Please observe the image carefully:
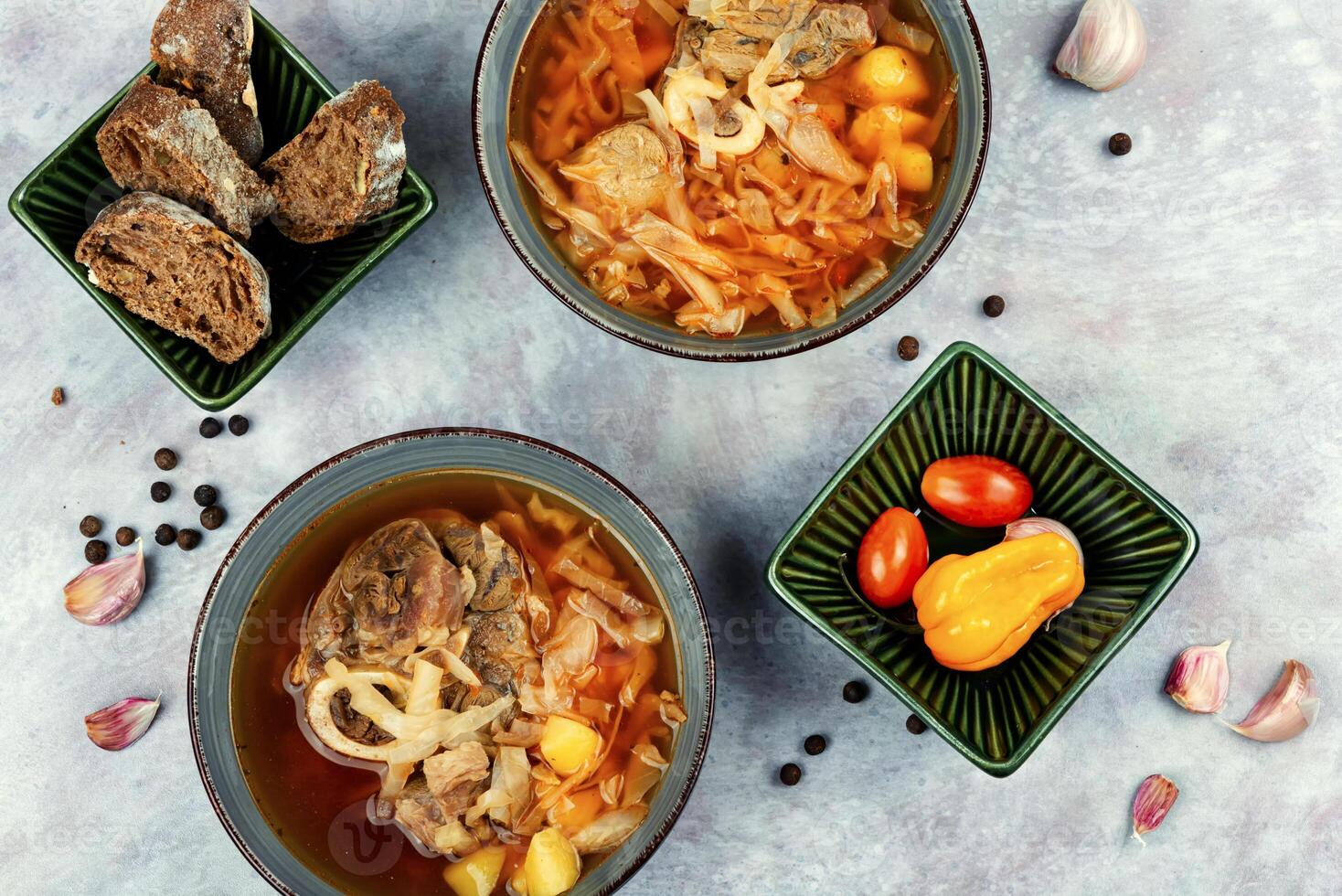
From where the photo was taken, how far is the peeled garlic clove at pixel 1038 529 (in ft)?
6.83

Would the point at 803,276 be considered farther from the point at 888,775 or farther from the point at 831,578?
the point at 888,775

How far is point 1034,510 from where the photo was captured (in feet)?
7.12

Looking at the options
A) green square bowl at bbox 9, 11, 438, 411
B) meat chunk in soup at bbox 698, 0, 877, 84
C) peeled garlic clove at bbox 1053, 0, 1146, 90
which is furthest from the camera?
peeled garlic clove at bbox 1053, 0, 1146, 90

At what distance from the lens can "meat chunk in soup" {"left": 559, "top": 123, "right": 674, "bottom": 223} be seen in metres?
1.95

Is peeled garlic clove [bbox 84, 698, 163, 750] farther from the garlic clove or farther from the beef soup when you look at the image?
the beef soup

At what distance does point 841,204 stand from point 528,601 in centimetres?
99

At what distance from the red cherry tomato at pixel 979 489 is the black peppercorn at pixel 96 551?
1.83m

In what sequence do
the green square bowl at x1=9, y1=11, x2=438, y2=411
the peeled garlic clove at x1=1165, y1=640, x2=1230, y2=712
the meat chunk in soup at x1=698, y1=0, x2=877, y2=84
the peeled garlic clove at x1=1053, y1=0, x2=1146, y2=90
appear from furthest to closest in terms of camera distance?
1. the peeled garlic clove at x1=1165, y1=640, x2=1230, y2=712
2. the peeled garlic clove at x1=1053, y1=0, x2=1146, y2=90
3. the green square bowl at x1=9, y1=11, x2=438, y2=411
4. the meat chunk in soup at x1=698, y1=0, x2=877, y2=84

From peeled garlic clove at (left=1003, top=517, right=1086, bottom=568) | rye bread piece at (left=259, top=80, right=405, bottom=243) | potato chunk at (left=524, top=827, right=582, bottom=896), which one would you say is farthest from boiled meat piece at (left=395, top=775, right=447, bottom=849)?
peeled garlic clove at (left=1003, top=517, right=1086, bottom=568)

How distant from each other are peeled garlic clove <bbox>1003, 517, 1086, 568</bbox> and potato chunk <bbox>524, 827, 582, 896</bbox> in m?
1.06

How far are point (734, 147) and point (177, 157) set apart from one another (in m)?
1.06

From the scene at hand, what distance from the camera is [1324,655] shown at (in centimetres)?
242

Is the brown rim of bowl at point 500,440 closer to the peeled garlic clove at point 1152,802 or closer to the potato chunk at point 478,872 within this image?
the potato chunk at point 478,872

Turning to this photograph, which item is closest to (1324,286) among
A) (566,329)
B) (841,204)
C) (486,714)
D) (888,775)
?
(841,204)
